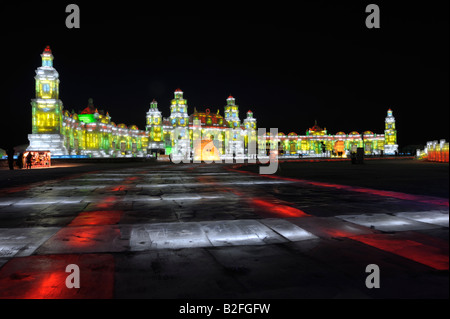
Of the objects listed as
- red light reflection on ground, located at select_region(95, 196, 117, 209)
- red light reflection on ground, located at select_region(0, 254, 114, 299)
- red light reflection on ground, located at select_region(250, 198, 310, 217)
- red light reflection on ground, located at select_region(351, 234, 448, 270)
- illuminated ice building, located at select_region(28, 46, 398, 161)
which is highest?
illuminated ice building, located at select_region(28, 46, 398, 161)

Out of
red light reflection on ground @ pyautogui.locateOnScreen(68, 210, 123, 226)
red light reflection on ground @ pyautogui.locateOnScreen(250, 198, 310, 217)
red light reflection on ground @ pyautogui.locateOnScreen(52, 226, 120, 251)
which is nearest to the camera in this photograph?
red light reflection on ground @ pyautogui.locateOnScreen(52, 226, 120, 251)

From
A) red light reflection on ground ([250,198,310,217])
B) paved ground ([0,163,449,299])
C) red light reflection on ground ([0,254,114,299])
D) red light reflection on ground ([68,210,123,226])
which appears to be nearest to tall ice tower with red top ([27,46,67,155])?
paved ground ([0,163,449,299])

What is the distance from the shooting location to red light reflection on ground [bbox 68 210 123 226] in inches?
271

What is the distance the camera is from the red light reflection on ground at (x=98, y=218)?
22.6 ft

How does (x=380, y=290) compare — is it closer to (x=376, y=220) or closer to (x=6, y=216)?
(x=376, y=220)

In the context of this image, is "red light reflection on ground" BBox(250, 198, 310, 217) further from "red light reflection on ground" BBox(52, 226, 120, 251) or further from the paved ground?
"red light reflection on ground" BBox(52, 226, 120, 251)

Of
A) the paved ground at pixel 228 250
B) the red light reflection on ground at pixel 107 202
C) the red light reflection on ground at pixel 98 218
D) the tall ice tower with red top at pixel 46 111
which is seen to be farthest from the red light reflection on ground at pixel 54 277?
the tall ice tower with red top at pixel 46 111

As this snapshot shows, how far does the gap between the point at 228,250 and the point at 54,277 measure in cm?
210

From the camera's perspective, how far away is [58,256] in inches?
182

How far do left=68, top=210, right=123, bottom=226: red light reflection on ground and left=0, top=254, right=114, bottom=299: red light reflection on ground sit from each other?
231 centimetres

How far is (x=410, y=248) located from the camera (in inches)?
180

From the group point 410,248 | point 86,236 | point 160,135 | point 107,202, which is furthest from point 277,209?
point 160,135
